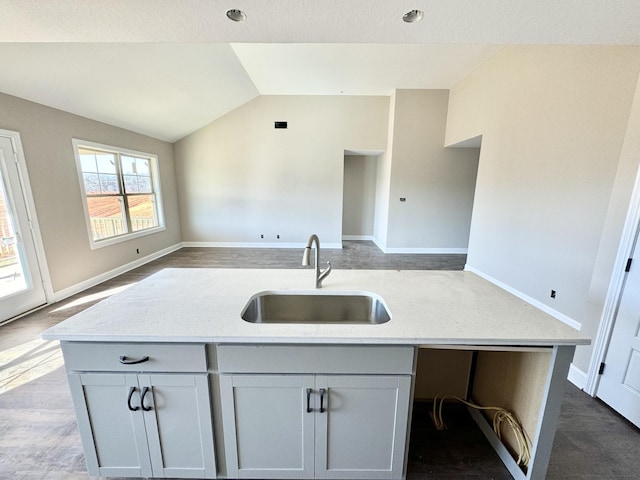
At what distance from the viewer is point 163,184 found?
18.3ft

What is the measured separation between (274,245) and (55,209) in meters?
3.88

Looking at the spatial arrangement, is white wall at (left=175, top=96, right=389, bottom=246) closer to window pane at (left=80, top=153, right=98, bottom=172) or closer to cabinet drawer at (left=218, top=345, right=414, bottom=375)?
window pane at (left=80, top=153, right=98, bottom=172)

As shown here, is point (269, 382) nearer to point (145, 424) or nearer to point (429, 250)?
point (145, 424)

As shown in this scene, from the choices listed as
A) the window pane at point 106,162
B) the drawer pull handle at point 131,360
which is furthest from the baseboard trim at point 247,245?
the drawer pull handle at point 131,360

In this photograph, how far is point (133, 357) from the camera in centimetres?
105

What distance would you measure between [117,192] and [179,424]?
462 cm

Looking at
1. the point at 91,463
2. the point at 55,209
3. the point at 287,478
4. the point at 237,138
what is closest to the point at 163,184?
the point at 237,138

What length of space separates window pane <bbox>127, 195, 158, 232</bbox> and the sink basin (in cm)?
457

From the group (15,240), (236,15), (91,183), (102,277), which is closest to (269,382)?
(236,15)

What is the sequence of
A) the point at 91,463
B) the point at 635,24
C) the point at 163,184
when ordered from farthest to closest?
the point at 163,184
the point at 635,24
the point at 91,463

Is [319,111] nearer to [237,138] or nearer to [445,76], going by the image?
[237,138]

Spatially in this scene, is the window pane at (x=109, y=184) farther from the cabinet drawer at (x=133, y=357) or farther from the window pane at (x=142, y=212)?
the cabinet drawer at (x=133, y=357)

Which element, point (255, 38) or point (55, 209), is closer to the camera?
point (255, 38)

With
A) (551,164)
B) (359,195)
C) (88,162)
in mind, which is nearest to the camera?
(551,164)
